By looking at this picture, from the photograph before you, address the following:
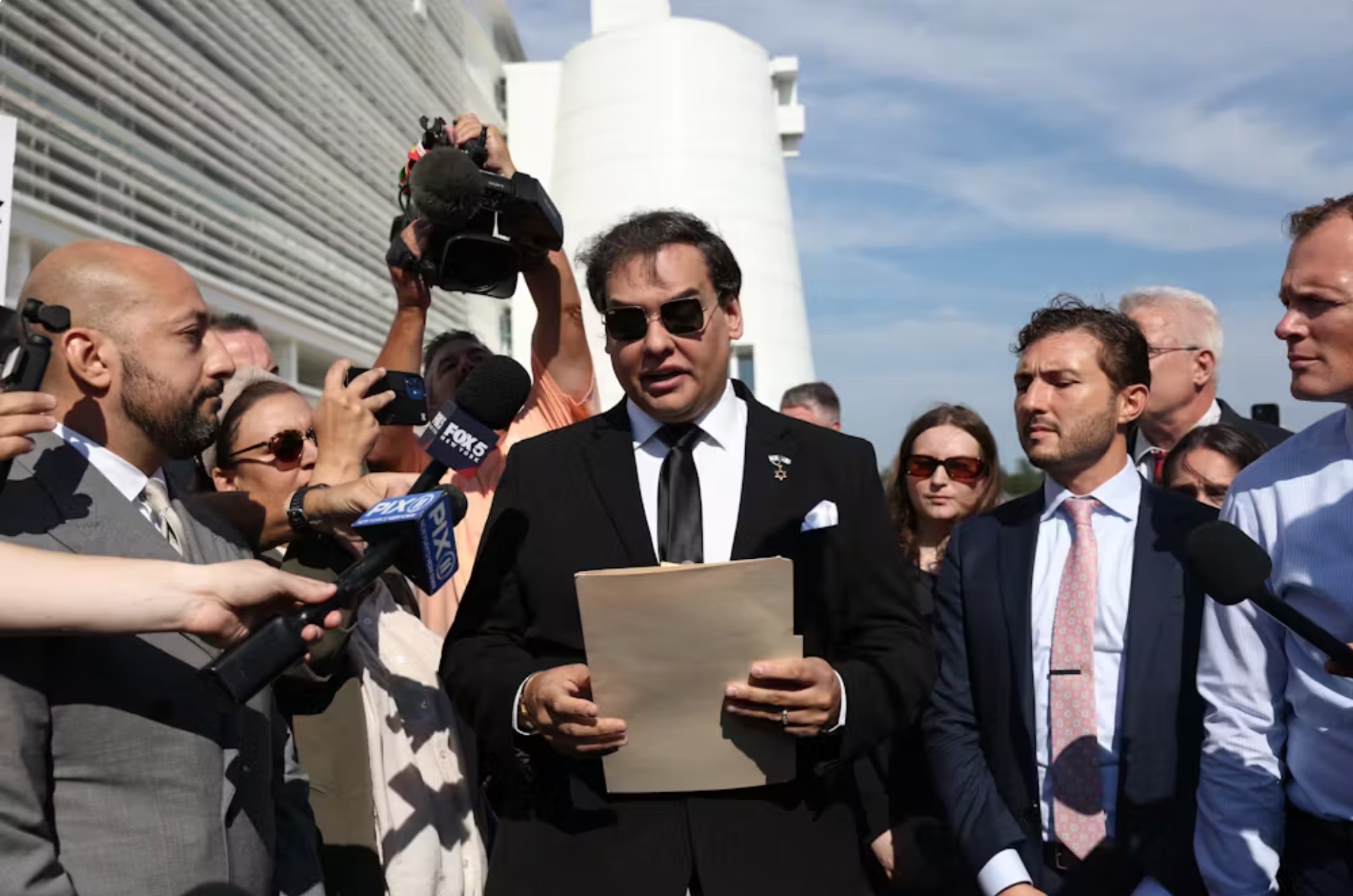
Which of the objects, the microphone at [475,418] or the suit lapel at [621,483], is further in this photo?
the suit lapel at [621,483]

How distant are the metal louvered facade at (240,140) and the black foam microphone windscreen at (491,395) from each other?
19.5ft

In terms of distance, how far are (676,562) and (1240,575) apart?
992 millimetres

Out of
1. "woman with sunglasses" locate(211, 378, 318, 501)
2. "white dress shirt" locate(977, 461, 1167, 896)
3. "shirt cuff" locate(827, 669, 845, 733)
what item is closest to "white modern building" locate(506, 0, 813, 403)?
"woman with sunglasses" locate(211, 378, 318, 501)

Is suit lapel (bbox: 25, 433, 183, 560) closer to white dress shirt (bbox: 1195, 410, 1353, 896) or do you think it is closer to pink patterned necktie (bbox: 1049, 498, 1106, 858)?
pink patterned necktie (bbox: 1049, 498, 1106, 858)

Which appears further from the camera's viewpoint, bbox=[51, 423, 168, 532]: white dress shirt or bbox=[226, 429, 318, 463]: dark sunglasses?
bbox=[226, 429, 318, 463]: dark sunglasses

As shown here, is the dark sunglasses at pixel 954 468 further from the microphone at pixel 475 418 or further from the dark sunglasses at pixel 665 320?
the microphone at pixel 475 418

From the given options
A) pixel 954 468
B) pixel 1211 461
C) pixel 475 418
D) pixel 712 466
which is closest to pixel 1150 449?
pixel 1211 461

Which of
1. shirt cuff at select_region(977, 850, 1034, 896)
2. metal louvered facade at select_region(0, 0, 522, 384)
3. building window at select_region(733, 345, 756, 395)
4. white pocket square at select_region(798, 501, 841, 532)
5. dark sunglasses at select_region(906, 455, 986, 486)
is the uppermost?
metal louvered facade at select_region(0, 0, 522, 384)

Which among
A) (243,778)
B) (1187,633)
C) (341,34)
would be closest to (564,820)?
(243,778)

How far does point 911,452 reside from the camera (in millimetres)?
4375

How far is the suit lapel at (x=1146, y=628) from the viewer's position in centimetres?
265

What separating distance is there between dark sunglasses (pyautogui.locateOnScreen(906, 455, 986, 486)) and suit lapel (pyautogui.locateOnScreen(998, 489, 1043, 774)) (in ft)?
3.90

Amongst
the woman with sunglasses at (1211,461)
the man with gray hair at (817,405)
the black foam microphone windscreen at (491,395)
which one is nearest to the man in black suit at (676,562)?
the black foam microphone windscreen at (491,395)

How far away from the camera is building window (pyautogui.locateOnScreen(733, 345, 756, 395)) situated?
17500mm
